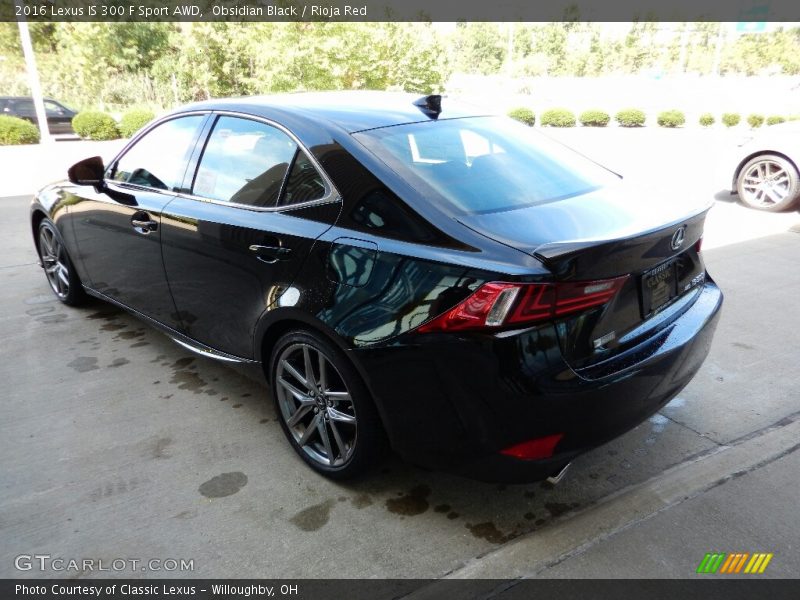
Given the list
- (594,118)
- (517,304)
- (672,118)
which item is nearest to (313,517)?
(517,304)

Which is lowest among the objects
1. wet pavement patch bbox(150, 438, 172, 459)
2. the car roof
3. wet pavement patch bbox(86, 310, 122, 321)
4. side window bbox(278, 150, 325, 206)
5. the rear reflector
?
wet pavement patch bbox(86, 310, 122, 321)

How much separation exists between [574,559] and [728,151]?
14.6m

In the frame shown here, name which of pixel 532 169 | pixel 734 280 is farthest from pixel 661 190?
pixel 734 280

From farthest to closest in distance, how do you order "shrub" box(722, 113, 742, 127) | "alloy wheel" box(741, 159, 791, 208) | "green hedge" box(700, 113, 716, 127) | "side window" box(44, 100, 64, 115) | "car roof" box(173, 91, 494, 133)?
1. "green hedge" box(700, 113, 716, 127)
2. "shrub" box(722, 113, 742, 127)
3. "side window" box(44, 100, 64, 115)
4. "alloy wheel" box(741, 159, 791, 208)
5. "car roof" box(173, 91, 494, 133)

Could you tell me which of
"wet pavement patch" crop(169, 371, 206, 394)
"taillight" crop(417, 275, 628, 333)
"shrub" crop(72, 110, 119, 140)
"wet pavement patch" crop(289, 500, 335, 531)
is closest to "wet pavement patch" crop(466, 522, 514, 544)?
"wet pavement patch" crop(289, 500, 335, 531)

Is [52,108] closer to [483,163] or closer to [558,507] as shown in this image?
[483,163]

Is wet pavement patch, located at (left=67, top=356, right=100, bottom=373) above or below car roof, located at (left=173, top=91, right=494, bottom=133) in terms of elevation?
below

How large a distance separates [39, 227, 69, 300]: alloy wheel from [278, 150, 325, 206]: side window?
109 inches

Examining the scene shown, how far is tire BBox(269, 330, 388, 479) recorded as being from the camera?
246cm

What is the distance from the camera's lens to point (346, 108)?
2986 millimetres

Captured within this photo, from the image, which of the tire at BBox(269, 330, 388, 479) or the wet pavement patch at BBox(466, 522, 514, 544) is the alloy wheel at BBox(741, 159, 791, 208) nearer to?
the wet pavement patch at BBox(466, 522, 514, 544)

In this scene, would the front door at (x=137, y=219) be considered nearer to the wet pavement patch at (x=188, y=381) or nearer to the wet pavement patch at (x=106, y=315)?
the wet pavement patch at (x=188, y=381)

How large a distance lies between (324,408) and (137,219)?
5.80 ft
